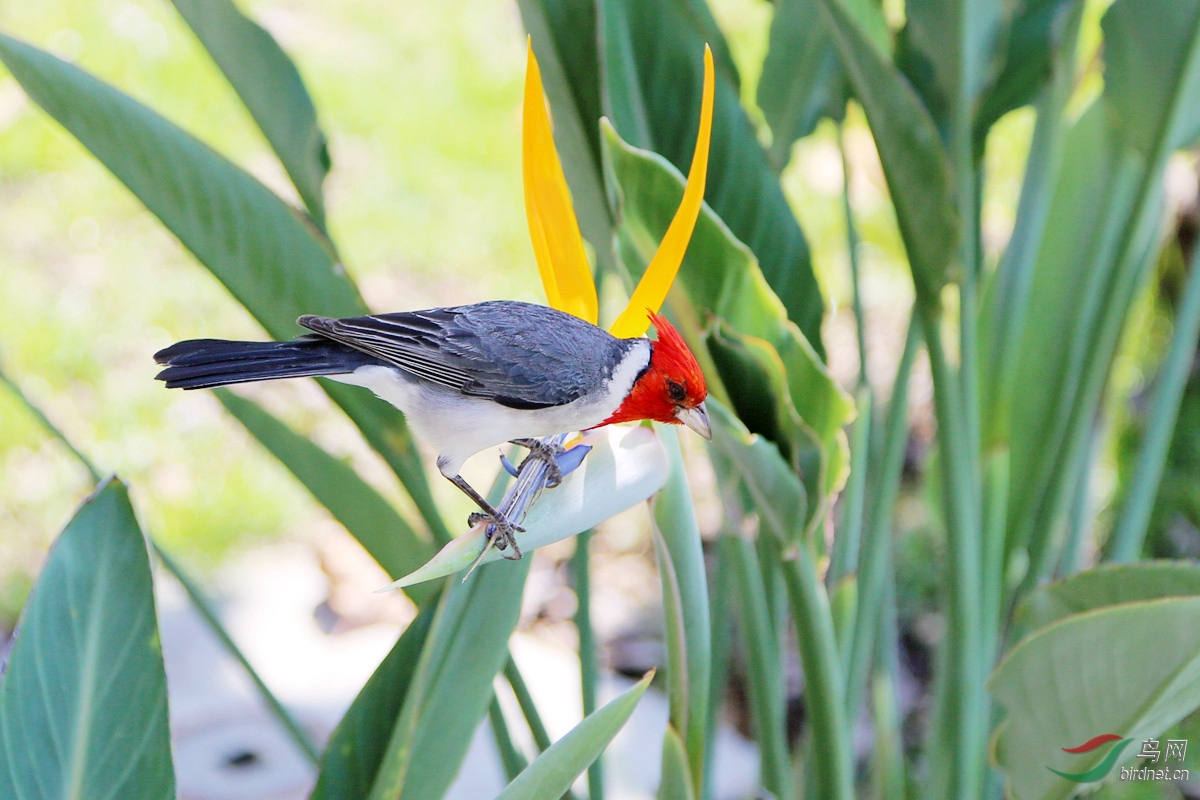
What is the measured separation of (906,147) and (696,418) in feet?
0.83

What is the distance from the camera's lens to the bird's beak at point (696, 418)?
551mm

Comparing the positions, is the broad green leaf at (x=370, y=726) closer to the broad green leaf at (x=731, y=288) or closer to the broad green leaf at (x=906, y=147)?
the broad green leaf at (x=731, y=288)

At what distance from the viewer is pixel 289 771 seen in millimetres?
1437

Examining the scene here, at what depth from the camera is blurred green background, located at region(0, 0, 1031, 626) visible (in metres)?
1.88

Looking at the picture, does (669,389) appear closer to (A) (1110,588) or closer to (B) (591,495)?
(B) (591,495)

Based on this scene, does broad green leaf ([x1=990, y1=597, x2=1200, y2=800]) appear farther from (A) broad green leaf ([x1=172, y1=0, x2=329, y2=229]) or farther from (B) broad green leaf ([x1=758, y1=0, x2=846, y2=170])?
(A) broad green leaf ([x1=172, y1=0, x2=329, y2=229])

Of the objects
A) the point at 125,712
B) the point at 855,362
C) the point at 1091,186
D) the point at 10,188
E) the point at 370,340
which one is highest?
the point at 10,188

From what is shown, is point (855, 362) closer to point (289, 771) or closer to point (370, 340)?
point (289, 771)

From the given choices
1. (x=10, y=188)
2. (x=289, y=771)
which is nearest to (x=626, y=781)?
(x=289, y=771)

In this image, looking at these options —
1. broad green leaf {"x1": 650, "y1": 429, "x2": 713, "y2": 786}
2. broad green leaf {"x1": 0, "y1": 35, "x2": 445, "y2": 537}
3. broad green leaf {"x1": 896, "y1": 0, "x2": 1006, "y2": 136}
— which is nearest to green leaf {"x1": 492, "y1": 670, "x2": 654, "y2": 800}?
broad green leaf {"x1": 650, "y1": 429, "x2": 713, "y2": 786}

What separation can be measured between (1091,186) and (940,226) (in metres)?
0.44

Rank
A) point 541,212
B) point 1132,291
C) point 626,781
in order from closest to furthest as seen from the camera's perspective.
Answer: point 541,212
point 1132,291
point 626,781

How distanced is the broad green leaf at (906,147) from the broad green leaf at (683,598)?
239mm

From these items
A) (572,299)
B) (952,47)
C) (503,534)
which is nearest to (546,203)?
(572,299)
